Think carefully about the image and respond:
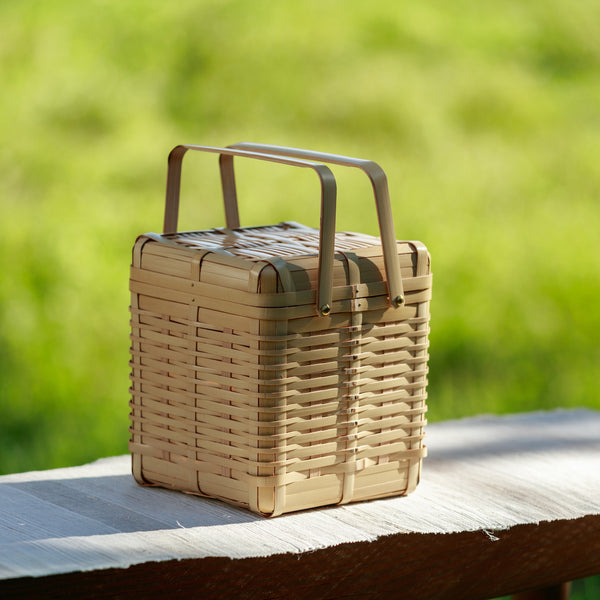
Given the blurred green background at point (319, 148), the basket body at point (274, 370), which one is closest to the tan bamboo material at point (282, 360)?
the basket body at point (274, 370)

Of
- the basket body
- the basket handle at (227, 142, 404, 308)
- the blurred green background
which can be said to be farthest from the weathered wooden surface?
the blurred green background

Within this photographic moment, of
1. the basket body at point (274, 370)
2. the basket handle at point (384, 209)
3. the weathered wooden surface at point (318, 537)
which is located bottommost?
the weathered wooden surface at point (318, 537)

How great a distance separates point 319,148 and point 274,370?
8.52 ft

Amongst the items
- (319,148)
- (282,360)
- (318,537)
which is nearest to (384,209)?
(282,360)

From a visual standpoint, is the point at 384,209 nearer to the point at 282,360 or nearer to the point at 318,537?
the point at 282,360

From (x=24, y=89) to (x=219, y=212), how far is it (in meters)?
0.92

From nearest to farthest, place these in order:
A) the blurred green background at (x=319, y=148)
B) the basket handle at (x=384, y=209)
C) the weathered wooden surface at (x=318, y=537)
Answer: the weathered wooden surface at (x=318, y=537), the basket handle at (x=384, y=209), the blurred green background at (x=319, y=148)

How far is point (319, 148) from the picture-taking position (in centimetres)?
377

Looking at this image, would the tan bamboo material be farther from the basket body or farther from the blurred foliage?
the blurred foliage

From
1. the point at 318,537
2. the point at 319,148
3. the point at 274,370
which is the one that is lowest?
the point at 318,537

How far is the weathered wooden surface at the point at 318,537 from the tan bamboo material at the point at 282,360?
0.05 m

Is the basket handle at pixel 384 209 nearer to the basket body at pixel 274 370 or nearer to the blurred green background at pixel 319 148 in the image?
the basket body at pixel 274 370

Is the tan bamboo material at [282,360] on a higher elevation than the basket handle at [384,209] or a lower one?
lower

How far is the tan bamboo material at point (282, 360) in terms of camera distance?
4.15ft
